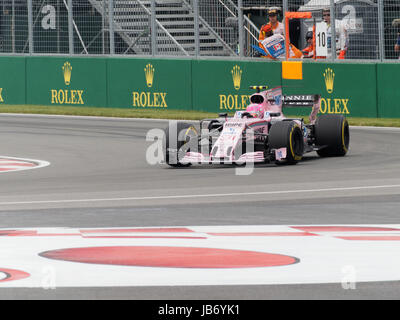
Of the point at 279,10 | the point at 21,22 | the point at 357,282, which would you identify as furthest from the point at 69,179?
the point at 21,22

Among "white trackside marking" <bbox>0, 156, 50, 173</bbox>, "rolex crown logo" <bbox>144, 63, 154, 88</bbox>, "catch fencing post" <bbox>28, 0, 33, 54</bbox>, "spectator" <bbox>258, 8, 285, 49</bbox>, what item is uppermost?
"catch fencing post" <bbox>28, 0, 33, 54</bbox>

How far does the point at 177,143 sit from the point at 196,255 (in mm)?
7703

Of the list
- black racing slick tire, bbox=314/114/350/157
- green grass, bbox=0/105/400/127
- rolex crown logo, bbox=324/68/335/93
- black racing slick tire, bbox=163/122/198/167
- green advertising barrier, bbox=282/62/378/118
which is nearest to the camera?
black racing slick tire, bbox=163/122/198/167

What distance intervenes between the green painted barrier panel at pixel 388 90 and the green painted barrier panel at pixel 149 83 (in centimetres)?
509

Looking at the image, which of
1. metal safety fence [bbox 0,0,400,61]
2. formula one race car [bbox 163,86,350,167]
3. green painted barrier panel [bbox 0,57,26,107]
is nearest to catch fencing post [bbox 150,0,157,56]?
metal safety fence [bbox 0,0,400,61]

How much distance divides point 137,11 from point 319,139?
458 inches

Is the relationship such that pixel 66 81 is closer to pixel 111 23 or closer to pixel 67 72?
pixel 67 72

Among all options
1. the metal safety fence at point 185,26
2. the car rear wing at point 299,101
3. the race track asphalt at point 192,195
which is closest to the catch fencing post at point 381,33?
the metal safety fence at point 185,26

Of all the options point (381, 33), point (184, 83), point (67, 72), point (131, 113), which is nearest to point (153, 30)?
point (184, 83)

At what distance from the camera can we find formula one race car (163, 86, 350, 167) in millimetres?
15758

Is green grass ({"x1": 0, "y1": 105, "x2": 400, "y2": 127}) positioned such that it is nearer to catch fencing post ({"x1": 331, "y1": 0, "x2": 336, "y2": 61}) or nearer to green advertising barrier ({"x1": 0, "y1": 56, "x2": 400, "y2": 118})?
green advertising barrier ({"x1": 0, "y1": 56, "x2": 400, "y2": 118})

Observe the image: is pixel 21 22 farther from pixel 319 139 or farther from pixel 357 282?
pixel 357 282

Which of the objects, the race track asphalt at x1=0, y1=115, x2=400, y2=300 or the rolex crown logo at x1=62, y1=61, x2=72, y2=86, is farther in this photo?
the rolex crown logo at x1=62, y1=61, x2=72, y2=86

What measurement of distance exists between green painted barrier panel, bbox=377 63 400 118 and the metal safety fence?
1.18 feet
